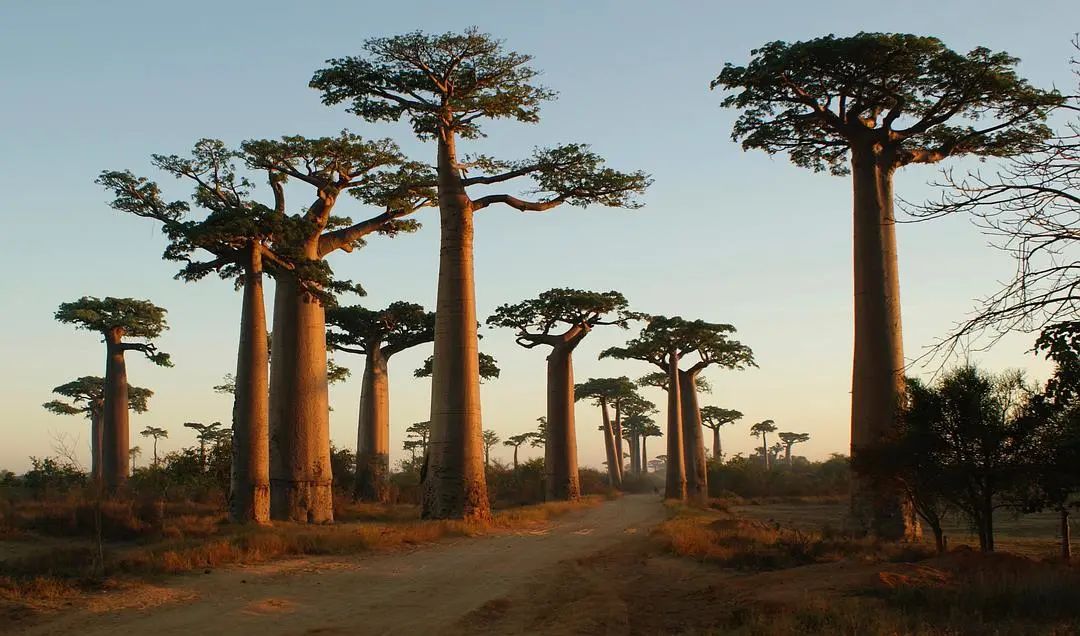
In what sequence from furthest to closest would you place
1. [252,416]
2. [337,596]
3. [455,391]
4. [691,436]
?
[691,436] < [455,391] < [252,416] < [337,596]

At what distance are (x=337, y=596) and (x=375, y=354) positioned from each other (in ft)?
67.5

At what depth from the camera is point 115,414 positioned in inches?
1149

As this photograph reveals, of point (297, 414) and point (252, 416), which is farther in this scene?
point (297, 414)

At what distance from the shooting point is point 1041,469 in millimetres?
10586

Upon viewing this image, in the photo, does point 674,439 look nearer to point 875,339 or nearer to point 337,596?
point 875,339

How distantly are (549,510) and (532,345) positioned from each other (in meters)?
8.05

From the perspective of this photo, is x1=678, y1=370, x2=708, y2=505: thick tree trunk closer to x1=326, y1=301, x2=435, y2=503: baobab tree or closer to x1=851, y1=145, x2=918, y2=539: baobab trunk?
x1=326, y1=301, x2=435, y2=503: baobab tree

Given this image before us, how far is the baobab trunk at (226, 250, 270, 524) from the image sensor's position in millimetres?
15039

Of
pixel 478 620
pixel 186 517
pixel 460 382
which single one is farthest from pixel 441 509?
pixel 478 620

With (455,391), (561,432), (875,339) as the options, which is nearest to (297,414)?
(455,391)

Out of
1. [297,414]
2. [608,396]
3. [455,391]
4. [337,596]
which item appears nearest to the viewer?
[337,596]

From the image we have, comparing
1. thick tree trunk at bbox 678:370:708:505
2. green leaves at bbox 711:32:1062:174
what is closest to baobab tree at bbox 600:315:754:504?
thick tree trunk at bbox 678:370:708:505

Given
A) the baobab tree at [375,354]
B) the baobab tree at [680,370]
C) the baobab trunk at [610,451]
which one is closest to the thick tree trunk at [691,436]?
the baobab tree at [680,370]

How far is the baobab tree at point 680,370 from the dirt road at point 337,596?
19793mm
